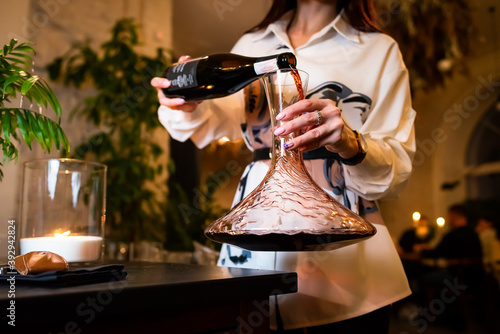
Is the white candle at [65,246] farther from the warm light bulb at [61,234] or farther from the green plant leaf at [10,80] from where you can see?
the green plant leaf at [10,80]

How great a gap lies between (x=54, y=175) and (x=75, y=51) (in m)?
1.59

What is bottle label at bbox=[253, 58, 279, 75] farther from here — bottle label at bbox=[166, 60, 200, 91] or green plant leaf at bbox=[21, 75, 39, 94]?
green plant leaf at bbox=[21, 75, 39, 94]

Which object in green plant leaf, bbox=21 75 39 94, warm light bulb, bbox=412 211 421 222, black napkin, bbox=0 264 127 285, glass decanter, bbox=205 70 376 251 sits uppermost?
green plant leaf, bbox=21 75 39 94

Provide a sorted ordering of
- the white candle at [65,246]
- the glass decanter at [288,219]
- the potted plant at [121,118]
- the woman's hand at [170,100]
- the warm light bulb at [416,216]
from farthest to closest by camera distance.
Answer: the warm light bulb at [416,216], the potted plant at [121,118], the woman's hand at [170,100], the white candle at [65,246], the glass decanter at [288,219]

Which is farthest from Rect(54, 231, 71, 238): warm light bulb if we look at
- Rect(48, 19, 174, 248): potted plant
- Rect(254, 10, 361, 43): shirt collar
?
Rect(48, 19, 174, 248): potted plant

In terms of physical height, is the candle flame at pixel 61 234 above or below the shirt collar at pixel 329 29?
below

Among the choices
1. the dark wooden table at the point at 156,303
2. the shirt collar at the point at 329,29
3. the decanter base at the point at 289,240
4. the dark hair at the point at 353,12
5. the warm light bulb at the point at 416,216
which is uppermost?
the dark hair at the point at 353,12

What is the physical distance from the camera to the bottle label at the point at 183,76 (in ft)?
2.91

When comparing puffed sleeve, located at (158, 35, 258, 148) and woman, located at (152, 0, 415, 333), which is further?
puffed sleeve, located at (158, 35, 258, 148)

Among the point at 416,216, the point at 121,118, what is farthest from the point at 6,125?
the point at 416,216

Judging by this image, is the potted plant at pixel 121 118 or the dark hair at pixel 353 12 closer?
the dark hair at pixel 353 12

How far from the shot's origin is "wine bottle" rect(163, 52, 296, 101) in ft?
2.93

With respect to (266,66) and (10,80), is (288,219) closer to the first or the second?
(266,66)

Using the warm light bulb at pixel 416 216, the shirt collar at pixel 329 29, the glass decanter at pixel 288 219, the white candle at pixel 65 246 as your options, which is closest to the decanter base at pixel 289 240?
the glass decanter at pixel 288 219
